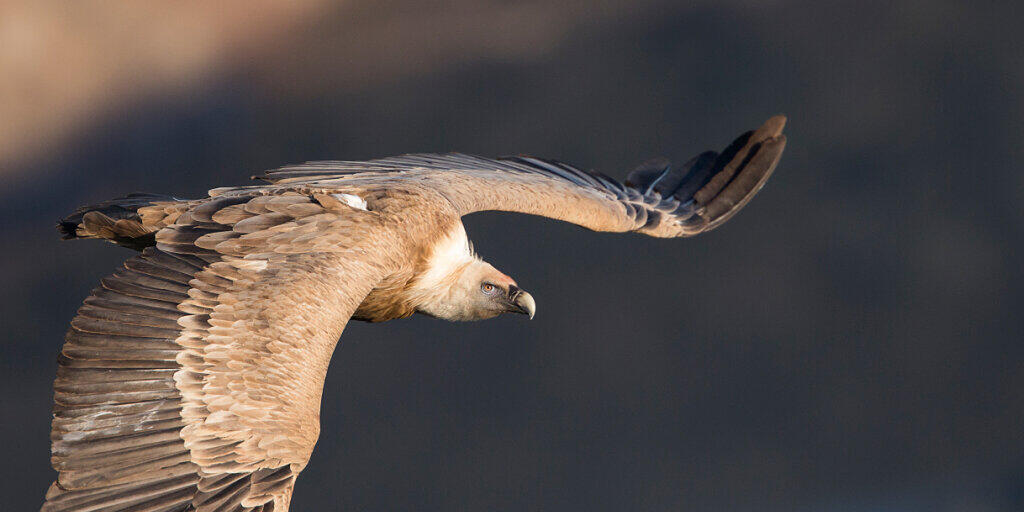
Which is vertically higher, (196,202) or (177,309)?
(196,202)

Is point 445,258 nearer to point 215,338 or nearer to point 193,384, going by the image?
point 215,338

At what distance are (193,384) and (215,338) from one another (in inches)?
8.0


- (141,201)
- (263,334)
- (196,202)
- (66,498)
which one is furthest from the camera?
(141,201)

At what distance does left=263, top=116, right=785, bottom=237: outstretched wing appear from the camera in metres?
6.12

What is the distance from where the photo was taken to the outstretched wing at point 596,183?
612 cm

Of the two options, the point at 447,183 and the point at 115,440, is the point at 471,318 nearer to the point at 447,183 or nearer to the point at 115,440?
the point at 447,183

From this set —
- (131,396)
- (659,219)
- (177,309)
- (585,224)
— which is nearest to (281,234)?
(177,309)

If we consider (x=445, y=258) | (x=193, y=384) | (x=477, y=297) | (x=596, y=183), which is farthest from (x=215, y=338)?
(x=596, y=183)

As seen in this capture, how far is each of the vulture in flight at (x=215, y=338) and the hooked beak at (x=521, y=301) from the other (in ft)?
2.74

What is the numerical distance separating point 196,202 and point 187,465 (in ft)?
4.90

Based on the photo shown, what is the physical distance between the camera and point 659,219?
23.3 ft

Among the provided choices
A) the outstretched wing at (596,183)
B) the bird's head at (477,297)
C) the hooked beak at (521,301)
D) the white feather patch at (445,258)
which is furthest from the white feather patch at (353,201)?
the hooked beak at (521,301)

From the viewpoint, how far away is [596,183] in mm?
7301

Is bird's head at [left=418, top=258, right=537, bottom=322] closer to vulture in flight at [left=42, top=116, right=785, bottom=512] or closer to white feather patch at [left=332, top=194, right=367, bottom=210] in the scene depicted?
vulture in flight at [left=42, top=116, right=785, bottom=512]
